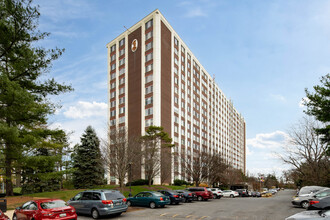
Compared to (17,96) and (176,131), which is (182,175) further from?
(17,96)

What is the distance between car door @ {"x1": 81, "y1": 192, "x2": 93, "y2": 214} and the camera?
15.7 meters

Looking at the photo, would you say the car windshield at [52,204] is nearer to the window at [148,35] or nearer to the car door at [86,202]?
the car door at [86,202]

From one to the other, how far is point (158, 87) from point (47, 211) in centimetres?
4671

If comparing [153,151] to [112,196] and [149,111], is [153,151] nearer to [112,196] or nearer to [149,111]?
[149,111]

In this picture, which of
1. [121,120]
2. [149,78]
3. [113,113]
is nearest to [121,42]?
[149,78]

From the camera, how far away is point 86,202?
1594 centimetres

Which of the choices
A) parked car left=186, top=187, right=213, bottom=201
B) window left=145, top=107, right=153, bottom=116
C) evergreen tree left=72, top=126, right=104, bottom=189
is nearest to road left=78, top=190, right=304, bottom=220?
parked car left=186, top=187, right=213, bottom=201

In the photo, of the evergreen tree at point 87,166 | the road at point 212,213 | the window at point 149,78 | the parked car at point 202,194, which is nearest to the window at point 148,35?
the window at point 149,78

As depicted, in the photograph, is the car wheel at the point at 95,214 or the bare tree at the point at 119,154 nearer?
the car wheel at the point at 95,214

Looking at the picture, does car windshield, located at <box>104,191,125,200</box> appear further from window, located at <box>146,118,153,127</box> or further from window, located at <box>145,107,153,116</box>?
window, located at <box>145,107,153,116</box>

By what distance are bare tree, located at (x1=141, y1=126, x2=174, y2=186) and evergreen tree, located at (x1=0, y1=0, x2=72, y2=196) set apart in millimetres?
15928

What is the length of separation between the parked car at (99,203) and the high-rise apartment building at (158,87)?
2878 cm

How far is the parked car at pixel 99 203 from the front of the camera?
15117 millimetres

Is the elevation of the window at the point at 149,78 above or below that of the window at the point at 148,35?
below
